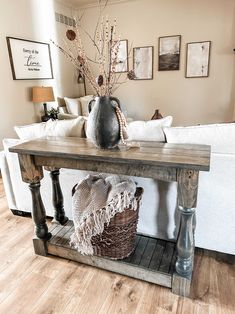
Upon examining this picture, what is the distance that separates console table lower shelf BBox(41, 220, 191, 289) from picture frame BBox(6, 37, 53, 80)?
9.25 feet

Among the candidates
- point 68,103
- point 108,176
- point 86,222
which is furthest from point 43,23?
point 86,222

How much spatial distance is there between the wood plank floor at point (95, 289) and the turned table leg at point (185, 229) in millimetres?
99

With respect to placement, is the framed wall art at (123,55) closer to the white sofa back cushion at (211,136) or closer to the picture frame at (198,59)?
the picture frame at (198,59)

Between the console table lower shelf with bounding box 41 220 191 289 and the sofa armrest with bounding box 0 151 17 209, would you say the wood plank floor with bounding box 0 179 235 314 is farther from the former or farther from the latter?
the sofa armrest with bounding box 0 151 17 209

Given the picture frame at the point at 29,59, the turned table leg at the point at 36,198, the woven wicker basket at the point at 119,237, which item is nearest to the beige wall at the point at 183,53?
the picture frame at the point at 29,59

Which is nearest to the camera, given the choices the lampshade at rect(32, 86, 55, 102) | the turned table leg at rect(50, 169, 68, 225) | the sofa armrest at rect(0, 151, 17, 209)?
the turned table leg at rect(50, 169, 68, 225)

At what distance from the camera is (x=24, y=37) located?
3.63 m

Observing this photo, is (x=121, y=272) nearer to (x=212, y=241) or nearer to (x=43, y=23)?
(x=212, y=241)

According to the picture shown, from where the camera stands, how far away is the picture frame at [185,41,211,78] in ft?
13.7

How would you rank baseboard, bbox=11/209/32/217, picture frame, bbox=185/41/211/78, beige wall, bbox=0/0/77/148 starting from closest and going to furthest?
1. baseboard, bbox=11/209/32/217
2. beige wall, bbox=0/0/77/148
3. picture frame, bbox=185/41/211/78

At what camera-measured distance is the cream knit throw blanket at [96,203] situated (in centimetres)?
137

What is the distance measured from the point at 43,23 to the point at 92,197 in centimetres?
376

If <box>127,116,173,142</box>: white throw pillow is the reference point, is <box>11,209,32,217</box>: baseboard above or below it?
below

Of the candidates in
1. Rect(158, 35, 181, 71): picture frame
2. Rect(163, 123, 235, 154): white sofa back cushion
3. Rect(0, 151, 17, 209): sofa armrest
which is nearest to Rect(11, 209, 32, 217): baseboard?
Rect(0, 151, 17, 209): sofa armrest
